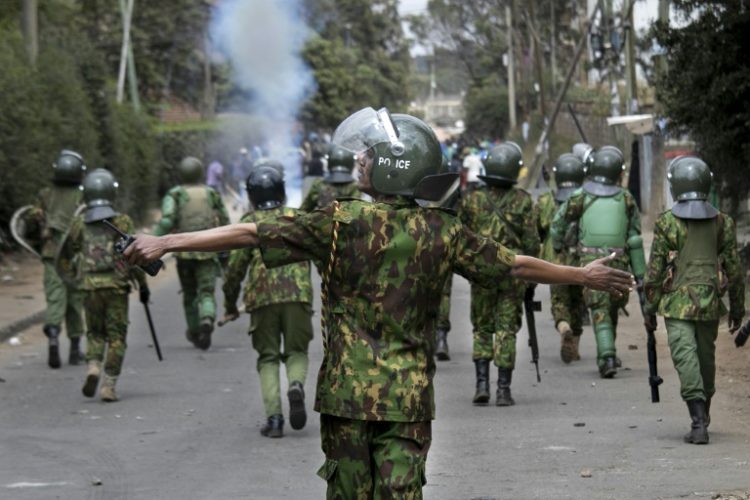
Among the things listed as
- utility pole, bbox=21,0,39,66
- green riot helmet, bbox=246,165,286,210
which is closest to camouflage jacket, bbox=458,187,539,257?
green riot helmet, bbox=246,165,286,210

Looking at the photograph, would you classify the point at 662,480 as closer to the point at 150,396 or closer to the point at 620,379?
the point at 620,379

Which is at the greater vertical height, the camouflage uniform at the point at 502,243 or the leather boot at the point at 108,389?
the camouflage uniform at the point at 502,243

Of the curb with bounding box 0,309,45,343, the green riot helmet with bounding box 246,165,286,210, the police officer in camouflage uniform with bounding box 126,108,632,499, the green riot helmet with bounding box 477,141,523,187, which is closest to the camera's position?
the police officer in camouflage uniform with bounding box 126,108,632,499

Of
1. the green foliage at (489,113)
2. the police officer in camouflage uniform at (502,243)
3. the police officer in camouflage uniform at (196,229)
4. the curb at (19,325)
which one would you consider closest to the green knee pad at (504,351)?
the police officer in camouflage uniform at (502,243)

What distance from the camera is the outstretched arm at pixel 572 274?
6074mm

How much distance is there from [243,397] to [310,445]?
2407mm

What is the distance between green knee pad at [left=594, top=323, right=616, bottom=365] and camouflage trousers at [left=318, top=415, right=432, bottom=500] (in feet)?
22.4

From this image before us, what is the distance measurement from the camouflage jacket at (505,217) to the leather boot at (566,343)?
72.7 inches

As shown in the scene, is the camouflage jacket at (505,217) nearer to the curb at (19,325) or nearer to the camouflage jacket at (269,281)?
the camouflage jacket at (269,281)

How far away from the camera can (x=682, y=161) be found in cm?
983

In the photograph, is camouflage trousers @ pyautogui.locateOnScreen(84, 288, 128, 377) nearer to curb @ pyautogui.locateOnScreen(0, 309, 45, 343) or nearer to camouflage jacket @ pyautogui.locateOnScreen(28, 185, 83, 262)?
camouflage jacket @ pyautogui.locateOnScreen(28, 185, 83, 262)

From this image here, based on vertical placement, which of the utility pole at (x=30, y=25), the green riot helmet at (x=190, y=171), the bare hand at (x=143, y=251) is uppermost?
the utility pole at (x=30, y=25)

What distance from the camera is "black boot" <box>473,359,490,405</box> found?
11.6 metres

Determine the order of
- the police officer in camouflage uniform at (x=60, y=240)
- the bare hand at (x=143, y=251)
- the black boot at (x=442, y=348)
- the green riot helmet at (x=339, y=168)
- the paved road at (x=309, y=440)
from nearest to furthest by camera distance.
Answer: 1. the bare hand at (x=143, y=251)
2. the paved road at (x=309, y=440)
3. the black boot at (x=442, y=348)
4. the police officer in camouflage uniform at (x=60, y=240)
5. the green riot helmet at (x=339, y=168)
